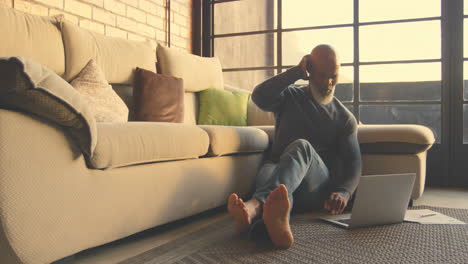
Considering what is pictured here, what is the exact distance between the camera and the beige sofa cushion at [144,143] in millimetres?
1246

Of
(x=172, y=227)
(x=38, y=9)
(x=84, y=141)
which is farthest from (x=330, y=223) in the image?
(x=38, y=9)

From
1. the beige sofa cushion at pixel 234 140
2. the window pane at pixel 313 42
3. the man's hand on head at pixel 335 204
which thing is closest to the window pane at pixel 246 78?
the window pane at pixel 313 42

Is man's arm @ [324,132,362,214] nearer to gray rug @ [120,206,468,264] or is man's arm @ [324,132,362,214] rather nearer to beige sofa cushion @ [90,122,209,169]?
gray rug @ [120,206,468,264]

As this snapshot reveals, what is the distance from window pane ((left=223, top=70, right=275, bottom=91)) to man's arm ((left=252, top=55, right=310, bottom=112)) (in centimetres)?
186

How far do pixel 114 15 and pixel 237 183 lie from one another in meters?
1.59

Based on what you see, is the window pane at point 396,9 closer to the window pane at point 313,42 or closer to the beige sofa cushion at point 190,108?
the window pane at point 313,42

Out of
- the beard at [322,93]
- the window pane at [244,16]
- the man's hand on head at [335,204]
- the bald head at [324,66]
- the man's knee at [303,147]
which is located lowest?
the man's hand on head at [335,204]

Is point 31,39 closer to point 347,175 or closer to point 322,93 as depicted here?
point 322,93

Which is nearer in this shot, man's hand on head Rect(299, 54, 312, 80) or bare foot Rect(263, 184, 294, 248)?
bare foot Rect(263, 184, 294, 248)

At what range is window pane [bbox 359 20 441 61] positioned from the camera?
3.04m

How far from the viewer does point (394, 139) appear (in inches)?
82.6

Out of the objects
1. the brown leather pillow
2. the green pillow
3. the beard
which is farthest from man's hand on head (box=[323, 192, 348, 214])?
the green pillow

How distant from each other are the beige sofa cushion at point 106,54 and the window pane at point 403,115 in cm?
184

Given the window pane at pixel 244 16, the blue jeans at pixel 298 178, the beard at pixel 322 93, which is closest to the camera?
the blue jeans at pixel 298 178
